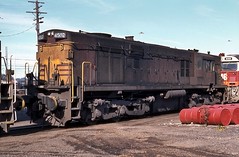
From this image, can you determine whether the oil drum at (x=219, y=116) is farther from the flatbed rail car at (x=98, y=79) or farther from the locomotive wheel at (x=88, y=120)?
the locomotive wheel at (x=88, y=120)

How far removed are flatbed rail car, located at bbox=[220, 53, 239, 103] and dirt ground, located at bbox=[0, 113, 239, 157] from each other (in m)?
12.0

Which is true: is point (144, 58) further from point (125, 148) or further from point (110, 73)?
point (125, 148)

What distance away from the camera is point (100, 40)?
15.2 m

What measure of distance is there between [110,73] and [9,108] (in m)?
5.41

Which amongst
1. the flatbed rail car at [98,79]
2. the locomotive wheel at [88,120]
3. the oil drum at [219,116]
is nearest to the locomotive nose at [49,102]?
the flatbed rail car at [98,79]

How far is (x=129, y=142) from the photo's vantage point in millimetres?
10055

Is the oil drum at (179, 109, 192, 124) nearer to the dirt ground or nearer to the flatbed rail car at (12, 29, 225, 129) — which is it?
the dirt ground

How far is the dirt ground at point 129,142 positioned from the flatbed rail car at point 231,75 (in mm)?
12048

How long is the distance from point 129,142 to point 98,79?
5272 millimetres

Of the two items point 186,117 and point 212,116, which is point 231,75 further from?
point 212,116

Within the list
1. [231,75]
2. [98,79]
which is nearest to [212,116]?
[98,79]

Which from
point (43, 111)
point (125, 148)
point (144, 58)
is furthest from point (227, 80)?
point (125, 148)

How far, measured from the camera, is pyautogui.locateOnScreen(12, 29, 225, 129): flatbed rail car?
13648 mm

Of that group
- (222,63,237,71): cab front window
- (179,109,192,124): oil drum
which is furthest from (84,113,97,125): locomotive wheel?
(222,63,237,71): cab front window
